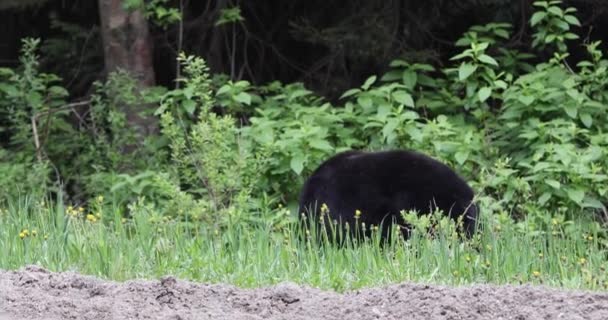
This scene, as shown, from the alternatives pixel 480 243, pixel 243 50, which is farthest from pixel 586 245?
pixel 243 50

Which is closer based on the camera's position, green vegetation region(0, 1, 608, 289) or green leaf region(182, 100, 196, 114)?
green vegetation region(0, 1, 608, 289)

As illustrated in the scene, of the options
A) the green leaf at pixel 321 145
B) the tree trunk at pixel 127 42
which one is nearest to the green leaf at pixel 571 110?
the green leaf at pixel 321 145

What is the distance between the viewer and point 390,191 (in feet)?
20.4

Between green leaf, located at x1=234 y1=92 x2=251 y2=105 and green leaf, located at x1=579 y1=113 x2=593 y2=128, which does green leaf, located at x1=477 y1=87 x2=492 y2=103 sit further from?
green leaf, located at x1=234 y1=92 x2=251 y2=105

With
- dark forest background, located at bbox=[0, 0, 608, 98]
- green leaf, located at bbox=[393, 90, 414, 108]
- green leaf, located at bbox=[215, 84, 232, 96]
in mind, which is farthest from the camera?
dark forest background, located at bbox=[0, 0, 608, 98]

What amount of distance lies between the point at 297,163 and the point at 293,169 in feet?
0.19

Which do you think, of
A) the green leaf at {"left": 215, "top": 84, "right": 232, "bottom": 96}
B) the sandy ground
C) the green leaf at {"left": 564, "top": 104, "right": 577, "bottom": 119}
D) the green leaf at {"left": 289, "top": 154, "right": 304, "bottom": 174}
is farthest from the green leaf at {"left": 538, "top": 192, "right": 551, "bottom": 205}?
the sandy ground

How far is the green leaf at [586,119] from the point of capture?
837cm

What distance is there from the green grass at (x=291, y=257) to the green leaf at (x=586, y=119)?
8.86ft

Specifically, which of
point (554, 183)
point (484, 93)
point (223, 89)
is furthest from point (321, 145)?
point (554, 183)

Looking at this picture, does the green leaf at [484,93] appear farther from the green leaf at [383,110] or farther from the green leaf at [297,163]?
the green leaf at [297,163]

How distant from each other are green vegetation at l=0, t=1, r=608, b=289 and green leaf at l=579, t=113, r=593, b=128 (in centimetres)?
7

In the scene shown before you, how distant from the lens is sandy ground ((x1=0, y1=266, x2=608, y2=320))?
162 inches

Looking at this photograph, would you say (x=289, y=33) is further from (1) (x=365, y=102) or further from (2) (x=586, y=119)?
(2) (x=586, y=119)
